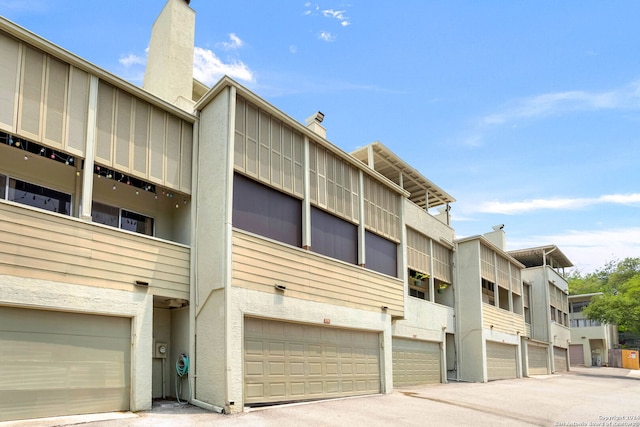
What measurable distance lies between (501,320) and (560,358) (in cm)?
1516

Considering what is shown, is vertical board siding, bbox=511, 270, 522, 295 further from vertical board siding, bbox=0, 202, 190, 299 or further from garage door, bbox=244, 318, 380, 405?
vertical board siding, bbox=0, 202, 190, 299

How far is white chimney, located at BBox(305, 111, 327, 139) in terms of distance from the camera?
16.2 meters

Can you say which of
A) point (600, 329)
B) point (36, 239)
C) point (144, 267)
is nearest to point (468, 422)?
point (144, 267)

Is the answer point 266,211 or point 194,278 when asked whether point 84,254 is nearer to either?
point 194,278

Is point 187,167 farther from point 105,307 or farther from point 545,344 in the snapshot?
point 545,344

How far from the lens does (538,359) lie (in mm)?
30547

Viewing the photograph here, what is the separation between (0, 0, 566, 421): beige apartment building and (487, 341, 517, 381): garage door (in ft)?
30.2

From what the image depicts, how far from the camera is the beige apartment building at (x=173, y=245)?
888cm

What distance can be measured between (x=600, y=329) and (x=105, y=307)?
168 feet

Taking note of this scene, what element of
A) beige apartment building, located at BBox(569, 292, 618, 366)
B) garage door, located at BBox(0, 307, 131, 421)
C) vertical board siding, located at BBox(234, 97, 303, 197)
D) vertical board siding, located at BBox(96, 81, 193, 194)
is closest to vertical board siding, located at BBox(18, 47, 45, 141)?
vertical board siding, located at BBox(96, 81, 193, 194)

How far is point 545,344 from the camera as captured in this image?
31797 millimetres

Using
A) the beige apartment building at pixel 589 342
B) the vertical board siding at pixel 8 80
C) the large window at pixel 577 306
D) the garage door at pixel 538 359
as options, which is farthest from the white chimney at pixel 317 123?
the large window at pixel 577 306

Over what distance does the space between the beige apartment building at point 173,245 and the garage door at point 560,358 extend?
2408 centimetres

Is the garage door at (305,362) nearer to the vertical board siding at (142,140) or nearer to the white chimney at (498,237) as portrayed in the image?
the vertical board siding at (142,140)
